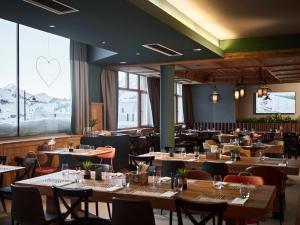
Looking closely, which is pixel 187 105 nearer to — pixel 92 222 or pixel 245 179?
pixel 245 179

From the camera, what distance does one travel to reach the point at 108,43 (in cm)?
763

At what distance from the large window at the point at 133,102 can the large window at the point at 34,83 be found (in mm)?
3150

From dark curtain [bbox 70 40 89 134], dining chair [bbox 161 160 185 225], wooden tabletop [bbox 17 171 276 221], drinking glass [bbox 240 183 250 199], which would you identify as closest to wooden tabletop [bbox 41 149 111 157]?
dining chair [bbox 161 160 185 225]

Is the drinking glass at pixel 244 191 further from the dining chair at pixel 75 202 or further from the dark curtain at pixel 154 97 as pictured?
the dark curtain at pixel 154 97

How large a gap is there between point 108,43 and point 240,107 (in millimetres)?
11667

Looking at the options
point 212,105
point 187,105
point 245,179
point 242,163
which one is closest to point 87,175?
point 245,179

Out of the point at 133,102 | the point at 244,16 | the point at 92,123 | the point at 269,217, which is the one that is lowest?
the point at 269,217

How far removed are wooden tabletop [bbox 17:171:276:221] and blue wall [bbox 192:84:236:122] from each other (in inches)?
545

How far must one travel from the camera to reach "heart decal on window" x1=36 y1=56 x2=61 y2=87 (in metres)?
8.64

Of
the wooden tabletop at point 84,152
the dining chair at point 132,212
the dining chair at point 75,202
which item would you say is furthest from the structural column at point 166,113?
the dining chair at point 132,212

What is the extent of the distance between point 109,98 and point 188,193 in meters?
8.04

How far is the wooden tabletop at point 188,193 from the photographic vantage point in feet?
9.86

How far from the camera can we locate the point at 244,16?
688cm

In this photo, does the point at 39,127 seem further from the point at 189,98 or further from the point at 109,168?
the point at 189,98
